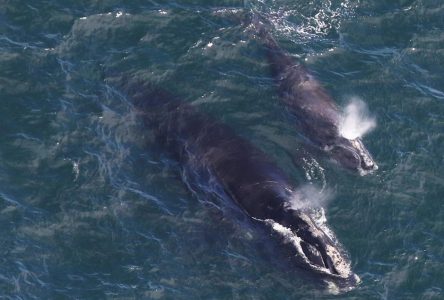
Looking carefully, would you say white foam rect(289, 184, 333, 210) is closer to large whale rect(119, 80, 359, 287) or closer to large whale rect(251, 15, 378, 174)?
large whale rect(119, 80, 359, 287)

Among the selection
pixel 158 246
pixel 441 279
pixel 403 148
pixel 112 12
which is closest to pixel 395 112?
pixel 403 148

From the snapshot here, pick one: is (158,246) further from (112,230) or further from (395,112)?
(395,112)

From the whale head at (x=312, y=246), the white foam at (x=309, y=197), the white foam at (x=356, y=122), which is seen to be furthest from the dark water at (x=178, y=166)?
the whale head at (x=312, y=246)

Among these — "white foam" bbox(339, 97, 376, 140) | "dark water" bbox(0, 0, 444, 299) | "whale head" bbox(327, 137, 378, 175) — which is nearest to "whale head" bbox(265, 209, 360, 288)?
"dark water" bbox(0, 0, 444, 299)

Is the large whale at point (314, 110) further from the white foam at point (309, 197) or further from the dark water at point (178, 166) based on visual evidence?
the white foam at point (309, 197)

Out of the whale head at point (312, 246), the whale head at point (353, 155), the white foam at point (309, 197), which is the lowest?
the whale head at point (312, 246)

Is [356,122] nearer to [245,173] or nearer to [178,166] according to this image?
[245,173]

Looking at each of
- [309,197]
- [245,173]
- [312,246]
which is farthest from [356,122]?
[312,246]
